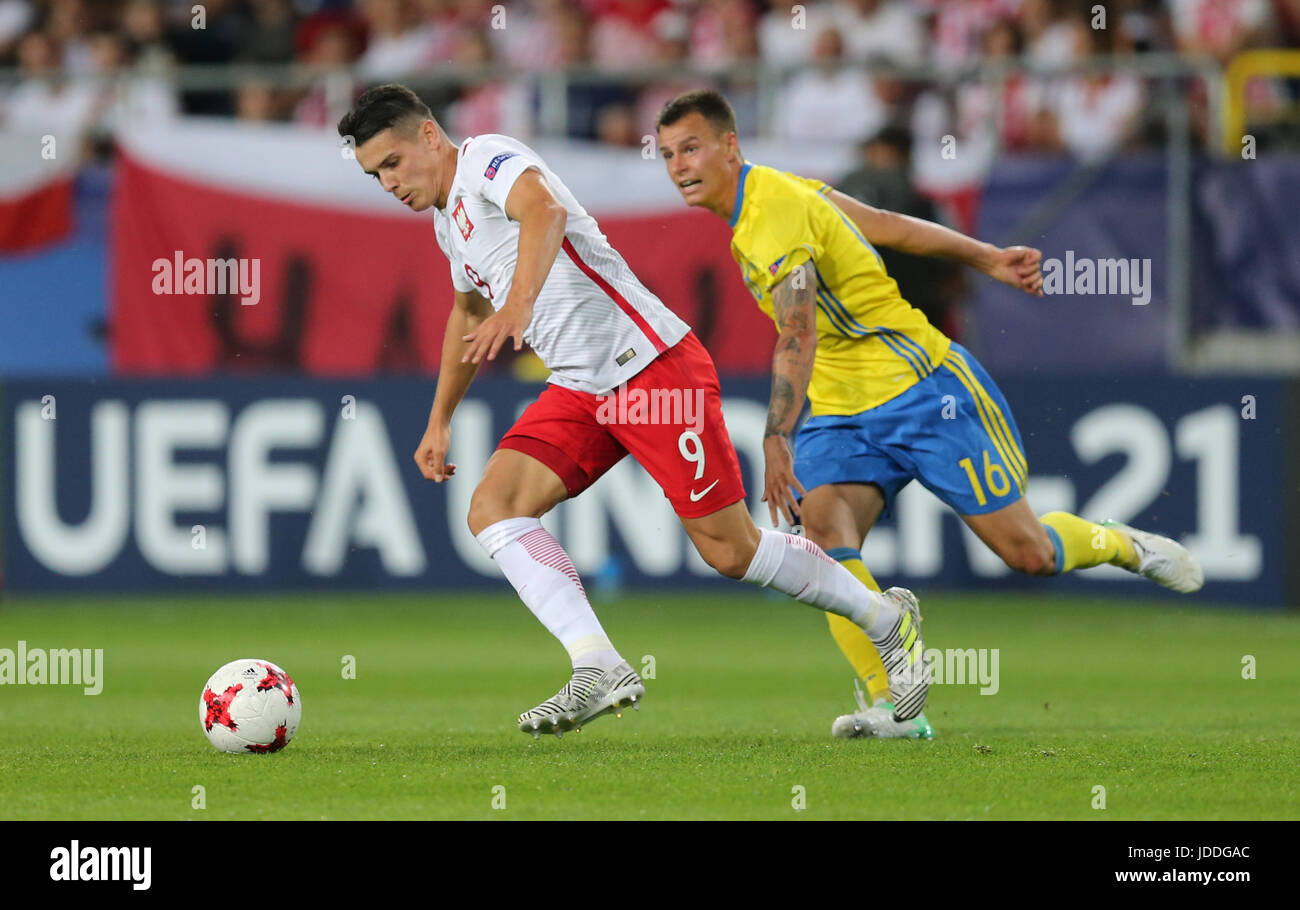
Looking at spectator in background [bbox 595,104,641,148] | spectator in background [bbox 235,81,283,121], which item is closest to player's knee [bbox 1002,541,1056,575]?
spectator in background [bbox 595,104,641,148]

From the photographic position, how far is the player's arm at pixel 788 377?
6.62m

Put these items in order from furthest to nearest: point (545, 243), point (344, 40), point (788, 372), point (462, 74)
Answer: point (344, 40) → point (462, 74) → point (788, 372) → point (545, 243)

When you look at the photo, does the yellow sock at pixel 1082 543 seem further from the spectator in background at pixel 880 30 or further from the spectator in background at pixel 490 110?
the spectator in background at pixel 880 30

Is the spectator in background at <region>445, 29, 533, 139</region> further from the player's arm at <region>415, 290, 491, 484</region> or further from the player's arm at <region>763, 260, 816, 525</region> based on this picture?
the player's arm at <region>763, 260, 816, 525</region>

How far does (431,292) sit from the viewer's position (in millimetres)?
13766

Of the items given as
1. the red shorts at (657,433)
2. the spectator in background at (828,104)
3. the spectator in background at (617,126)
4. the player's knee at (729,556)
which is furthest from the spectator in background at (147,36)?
the player's knee at (729,556)

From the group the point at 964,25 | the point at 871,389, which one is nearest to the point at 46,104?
the point at 964,25

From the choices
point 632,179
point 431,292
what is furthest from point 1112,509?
point 431,292

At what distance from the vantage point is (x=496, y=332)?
6.04m

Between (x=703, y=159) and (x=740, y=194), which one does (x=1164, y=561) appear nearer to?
(x=740, y=194)

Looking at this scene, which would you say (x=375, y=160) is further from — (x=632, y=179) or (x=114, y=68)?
(x=114, y=68)

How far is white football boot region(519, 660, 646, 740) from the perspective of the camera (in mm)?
6594

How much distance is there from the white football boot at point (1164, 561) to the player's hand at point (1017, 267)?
46.6 inches

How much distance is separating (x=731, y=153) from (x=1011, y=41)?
24.4ft
